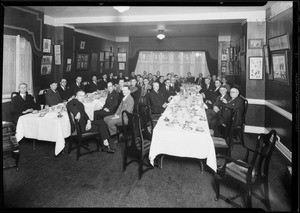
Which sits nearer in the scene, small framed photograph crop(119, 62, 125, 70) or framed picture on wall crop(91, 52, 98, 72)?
framed picture on wall crop(91, 52, 98, 72)

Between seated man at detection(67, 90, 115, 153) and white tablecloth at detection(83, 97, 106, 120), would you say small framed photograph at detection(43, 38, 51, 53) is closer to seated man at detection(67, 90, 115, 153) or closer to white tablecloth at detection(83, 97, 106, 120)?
white tablecloth at detection(83, 97, 106, 120)

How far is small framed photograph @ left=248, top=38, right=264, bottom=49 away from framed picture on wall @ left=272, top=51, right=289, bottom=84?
1.21 meters

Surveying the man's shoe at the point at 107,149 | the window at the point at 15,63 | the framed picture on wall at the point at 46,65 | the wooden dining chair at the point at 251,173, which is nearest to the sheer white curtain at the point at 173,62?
the framed picture on wall at the point at 46,65

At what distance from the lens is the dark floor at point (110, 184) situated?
2.93 metres

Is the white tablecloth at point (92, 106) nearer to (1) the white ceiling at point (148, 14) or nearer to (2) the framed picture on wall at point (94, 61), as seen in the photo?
(1) the white ceiling at point (148, 14)

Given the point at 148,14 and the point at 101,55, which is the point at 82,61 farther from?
the point at 148,14

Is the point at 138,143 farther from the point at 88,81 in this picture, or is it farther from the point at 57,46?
the point at 88,81

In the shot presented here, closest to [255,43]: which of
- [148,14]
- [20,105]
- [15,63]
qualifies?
[148,14]

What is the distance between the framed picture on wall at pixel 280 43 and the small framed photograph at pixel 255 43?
94 cm

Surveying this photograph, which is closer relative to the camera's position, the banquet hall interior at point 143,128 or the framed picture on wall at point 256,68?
the banquet hall interior at point 143,128

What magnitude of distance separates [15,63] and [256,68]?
5594mm

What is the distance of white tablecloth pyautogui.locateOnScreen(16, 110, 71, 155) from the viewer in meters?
4.09

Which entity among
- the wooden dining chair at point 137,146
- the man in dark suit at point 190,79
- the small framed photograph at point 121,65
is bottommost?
the wooden dining chair at point 137,146

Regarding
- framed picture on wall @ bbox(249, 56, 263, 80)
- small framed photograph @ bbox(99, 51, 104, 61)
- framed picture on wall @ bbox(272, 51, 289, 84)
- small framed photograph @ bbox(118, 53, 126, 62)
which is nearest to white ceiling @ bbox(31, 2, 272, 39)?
framed picture on wall @ bbox(249, 56, 263, 80)
